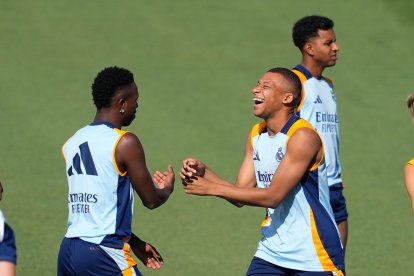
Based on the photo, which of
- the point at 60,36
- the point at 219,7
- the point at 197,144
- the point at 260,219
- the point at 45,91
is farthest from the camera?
the point at 219,7

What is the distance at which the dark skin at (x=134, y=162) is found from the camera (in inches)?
263

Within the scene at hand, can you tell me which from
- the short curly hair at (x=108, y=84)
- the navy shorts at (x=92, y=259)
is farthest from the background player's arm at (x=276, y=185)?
the short curly hair at (x=108, y=84)

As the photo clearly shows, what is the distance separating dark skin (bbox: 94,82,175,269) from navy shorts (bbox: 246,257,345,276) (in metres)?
0.74

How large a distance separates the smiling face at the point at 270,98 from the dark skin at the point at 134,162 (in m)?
0.85

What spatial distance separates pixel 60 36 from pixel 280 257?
39.1 ft

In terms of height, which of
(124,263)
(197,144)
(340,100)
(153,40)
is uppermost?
(153,40)

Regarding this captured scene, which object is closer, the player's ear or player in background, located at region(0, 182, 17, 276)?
player in background, located at region(0, 182, 17, 276)

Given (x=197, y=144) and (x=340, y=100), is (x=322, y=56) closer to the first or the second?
(x=197, y=144)

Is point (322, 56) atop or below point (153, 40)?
below

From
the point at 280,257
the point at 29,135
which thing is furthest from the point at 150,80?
the point at 280,257

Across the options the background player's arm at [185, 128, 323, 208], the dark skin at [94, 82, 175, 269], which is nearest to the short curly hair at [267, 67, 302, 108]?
the background player's arm at [185, 128, 323, 208]

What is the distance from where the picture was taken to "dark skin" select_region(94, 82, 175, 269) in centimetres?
667

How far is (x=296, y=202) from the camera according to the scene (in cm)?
693

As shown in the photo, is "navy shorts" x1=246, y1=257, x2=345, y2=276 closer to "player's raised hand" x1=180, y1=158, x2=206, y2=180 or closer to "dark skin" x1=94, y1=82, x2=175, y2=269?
"dark skin" x1=94, y1=82, x2=175, y2=269
